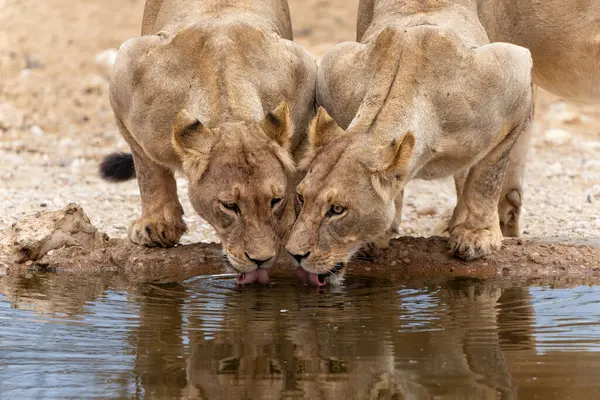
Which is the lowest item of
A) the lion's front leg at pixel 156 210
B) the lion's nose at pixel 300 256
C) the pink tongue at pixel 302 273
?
the pink tongue at pixel 302 273

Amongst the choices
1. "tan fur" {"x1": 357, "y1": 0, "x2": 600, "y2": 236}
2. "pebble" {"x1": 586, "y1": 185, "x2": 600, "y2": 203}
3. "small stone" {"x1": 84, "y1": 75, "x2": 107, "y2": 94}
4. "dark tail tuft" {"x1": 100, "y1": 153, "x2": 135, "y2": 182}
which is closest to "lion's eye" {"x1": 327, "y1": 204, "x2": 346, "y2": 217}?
"tan fur" {"x1": 357, "y1": 0, "x2": 600, "y2": 236}

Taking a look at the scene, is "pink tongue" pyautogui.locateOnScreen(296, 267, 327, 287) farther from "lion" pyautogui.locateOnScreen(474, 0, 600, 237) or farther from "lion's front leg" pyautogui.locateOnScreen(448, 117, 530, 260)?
"lion" pyautogui.locateOnScreen(474, 0, 600, 237)

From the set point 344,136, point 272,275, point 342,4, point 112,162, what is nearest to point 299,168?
point 344,136

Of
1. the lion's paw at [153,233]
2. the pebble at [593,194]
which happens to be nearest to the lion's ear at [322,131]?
the lion's paw at [153,233]

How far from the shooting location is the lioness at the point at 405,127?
7371 millimetres

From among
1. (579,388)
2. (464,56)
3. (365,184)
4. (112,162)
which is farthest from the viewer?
(112,162)

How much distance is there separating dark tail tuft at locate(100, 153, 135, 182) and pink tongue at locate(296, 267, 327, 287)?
9.89ft

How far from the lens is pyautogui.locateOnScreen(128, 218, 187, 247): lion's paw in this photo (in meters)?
8.73

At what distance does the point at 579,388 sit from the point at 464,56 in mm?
3023

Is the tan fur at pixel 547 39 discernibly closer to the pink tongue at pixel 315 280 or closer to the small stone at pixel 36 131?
the pink tongue at pixel 315 280

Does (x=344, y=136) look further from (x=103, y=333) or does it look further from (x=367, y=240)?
(x=103, y=333)

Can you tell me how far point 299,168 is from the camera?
7668mm

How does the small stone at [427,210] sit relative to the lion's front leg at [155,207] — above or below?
below

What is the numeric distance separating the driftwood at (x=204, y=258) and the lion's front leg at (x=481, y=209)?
0.08 m
